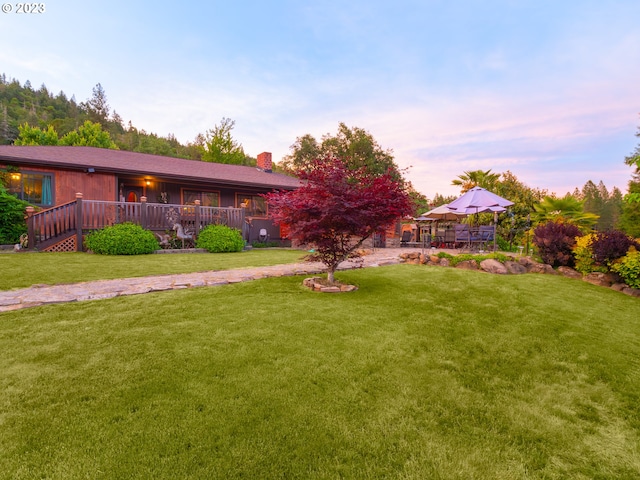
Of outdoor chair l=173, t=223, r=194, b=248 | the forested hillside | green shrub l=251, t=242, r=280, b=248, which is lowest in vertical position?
green shrub l=251, t=242, r=280, b=248

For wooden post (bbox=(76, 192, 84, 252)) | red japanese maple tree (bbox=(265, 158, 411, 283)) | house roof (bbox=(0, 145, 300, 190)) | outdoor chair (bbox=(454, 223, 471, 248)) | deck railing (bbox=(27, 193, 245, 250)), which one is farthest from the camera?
outdoor chair (bbox=(454, 223, 471, 248))

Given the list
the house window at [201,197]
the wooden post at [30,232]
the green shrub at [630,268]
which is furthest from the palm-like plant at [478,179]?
the wooden post at [30,232]

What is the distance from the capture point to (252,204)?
16141mm

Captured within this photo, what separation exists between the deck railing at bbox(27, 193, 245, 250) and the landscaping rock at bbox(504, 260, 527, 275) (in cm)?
1017

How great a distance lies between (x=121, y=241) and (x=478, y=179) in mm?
21482

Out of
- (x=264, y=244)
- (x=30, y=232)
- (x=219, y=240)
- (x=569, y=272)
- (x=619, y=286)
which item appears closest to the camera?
(x=619, y=286)

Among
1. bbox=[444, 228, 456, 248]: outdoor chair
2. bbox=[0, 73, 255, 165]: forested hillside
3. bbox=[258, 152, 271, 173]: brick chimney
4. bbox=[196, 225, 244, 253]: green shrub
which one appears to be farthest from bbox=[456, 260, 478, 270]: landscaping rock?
bbox=[0, 73, 255, 165]: forested hillside

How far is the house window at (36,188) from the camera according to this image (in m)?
11.3

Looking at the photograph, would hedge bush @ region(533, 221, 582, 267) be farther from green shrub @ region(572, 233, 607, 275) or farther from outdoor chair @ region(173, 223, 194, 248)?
outdoor chair @ region(173, 223, 194, 248)

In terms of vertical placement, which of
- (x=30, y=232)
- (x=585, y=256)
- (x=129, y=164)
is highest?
(x=129, y=164)

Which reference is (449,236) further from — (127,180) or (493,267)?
(127,180)

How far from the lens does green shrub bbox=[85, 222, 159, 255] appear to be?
8.93 metres

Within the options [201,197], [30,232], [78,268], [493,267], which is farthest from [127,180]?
[493,267]

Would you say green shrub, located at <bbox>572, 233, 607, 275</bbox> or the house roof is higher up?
the house roof
